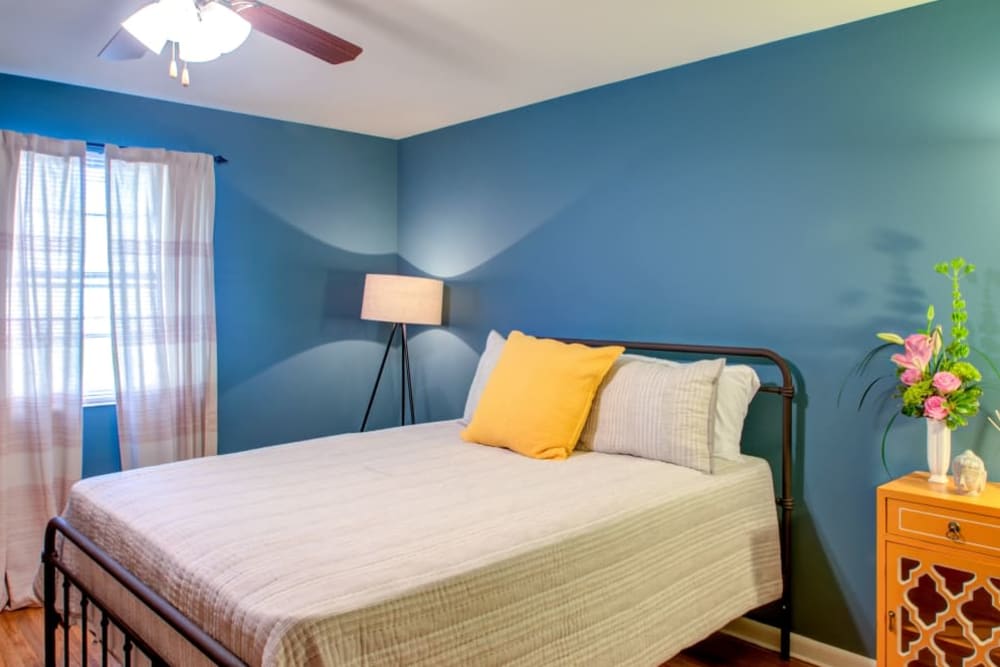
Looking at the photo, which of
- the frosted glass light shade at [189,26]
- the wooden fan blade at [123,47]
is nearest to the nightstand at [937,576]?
the frosted glass light shade at [189,26]

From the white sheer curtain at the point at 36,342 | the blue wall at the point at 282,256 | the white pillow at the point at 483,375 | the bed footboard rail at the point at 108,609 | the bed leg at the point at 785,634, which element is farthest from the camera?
the blue wall at the point at 282,256

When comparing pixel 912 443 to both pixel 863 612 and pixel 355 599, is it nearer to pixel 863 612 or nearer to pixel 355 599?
pixel 863 612

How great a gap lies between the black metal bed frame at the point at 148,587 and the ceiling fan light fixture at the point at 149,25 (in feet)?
4.63

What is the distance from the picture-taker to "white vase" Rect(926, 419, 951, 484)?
85.7 inches

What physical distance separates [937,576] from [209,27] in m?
2.61

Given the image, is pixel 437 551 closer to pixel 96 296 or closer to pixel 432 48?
pixel 432 48

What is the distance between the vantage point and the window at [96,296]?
3.43m

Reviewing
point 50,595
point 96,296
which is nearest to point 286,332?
point 96,296

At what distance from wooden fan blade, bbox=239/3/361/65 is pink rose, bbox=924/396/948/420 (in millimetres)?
2030

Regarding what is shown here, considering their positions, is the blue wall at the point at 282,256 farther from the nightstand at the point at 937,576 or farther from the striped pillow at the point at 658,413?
the nightstand at the point at 937,576

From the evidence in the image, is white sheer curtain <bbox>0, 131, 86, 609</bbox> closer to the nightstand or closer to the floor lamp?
the floor lamp

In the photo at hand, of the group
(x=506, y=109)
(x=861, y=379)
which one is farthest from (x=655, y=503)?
(x=506, y=109)

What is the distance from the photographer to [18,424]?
10.5 feet

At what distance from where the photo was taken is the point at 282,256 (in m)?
4.12
